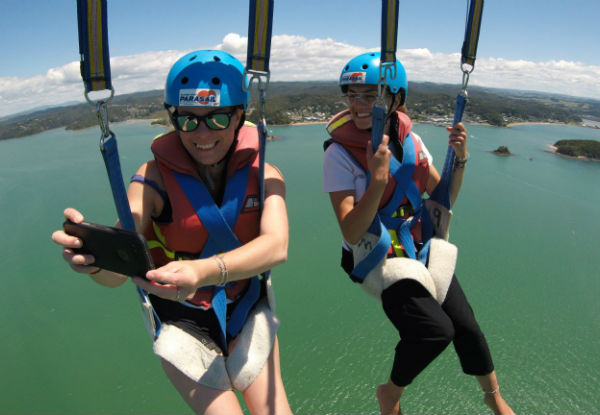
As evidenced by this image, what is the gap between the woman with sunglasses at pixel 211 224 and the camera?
122 centimetres

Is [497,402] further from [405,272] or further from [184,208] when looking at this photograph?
[184,208]

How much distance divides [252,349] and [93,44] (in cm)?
125

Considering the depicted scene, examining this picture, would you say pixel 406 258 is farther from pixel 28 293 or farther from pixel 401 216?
pixel 28 293

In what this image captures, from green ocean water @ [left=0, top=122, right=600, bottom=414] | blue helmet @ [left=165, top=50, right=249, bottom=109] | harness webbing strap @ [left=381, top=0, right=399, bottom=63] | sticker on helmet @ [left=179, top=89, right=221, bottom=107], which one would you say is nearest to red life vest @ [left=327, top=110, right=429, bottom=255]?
harness webbing strap @ [left=381, top=0, right=399, bottom=63]

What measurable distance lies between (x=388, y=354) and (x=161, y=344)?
4417 millimetres

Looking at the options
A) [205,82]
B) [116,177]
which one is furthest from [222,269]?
[205,82]

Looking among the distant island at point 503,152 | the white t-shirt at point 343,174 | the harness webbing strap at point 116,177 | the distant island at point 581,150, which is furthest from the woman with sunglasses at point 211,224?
the distant island at point 581,150

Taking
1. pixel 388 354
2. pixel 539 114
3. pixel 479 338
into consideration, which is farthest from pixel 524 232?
Result: pixel 539 114

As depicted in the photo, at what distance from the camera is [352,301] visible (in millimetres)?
6473

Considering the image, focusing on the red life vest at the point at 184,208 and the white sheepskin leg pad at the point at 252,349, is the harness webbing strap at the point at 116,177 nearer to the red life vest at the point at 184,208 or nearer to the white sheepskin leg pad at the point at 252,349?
the red life vest at the point at 184,208

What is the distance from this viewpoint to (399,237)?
1646 millimetres

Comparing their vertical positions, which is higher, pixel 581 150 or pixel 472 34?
pixel 472 34

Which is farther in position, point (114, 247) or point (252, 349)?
point (252, 349)

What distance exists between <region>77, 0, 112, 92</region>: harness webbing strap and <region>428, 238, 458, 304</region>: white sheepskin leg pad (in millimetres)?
1548
